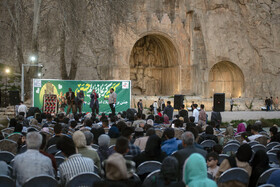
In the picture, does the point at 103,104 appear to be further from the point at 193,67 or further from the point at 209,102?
the point at 193,67

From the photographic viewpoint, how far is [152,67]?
1539 inches

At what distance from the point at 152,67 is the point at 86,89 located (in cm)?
1673

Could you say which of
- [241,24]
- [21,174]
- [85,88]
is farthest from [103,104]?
[241,24]

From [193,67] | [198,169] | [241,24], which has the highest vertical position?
[241,24]

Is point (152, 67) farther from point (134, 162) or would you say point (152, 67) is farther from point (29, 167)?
point (29, 167)

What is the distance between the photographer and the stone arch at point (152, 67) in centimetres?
3803

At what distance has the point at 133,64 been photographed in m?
38.5

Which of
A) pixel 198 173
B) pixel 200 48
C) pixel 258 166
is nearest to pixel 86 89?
pixel 200 48

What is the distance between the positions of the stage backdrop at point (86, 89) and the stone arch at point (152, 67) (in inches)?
576

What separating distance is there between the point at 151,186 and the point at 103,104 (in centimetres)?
1862

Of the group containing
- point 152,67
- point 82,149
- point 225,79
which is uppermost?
point 152,67

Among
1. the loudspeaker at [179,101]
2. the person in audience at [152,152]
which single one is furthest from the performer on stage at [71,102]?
the person in audience at [152,152]

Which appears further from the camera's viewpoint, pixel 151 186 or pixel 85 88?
pixel 85 88

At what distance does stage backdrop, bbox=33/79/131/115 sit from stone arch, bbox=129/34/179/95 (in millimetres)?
14635
